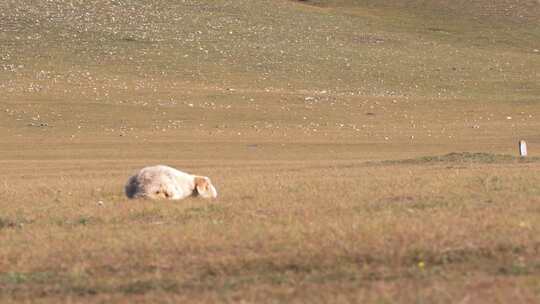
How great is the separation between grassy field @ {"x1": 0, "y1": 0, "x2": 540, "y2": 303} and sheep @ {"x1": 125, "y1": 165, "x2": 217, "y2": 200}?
1.80 feet

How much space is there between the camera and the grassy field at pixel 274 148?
394 inches

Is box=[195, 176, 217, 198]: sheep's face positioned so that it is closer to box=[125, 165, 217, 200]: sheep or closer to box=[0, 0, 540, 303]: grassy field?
box=[125, 165, 217, 200]: sheep

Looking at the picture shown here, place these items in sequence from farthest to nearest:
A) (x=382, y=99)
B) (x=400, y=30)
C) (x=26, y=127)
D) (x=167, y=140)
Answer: (x=400, y=30) < (x=382, y=99) < (x=26, y=127) < (x=167, y=140)

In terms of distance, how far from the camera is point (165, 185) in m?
16.1

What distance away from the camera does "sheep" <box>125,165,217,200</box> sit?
52.7 feet

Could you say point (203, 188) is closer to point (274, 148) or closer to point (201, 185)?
point (201, 185)

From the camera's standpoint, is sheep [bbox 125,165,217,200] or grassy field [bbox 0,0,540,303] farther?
sheep [bbox 125,165,217,200]

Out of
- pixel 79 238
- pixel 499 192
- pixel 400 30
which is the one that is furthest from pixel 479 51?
pixel 79 238

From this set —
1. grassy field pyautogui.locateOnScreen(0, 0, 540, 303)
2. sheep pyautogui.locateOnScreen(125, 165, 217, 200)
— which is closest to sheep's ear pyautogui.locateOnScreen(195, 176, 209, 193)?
sheep pyautogui.locateOnScreen(125, 165, 217, 200)

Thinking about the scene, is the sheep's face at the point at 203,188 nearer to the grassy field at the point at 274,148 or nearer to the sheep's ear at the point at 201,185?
the sheep's ear at the point at 201,185

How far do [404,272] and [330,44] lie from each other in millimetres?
56749

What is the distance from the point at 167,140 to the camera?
117 feet

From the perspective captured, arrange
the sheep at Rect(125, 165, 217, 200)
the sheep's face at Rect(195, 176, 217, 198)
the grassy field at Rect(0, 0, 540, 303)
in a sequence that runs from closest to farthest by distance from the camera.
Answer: the grassy field at Rect(0, 0, 540, 303), the sheep at Rect(125, 165, 217, 200), the sheep's face at Rect(195, 176, 217, 198)

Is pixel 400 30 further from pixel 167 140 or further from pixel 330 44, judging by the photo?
pixel 167 140
